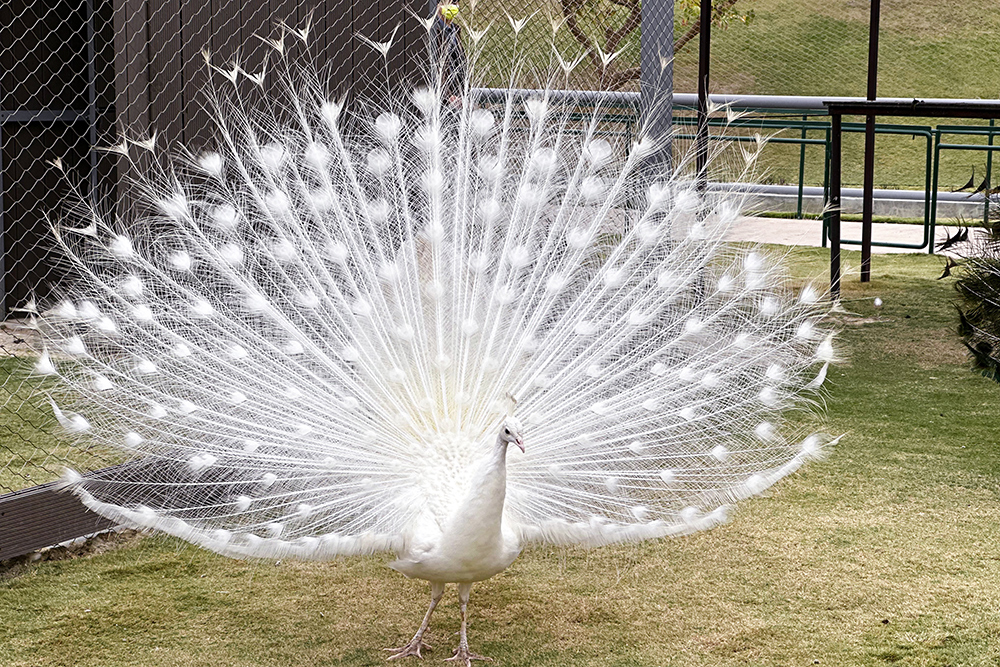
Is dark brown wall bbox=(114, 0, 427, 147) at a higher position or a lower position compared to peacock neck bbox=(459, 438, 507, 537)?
higher

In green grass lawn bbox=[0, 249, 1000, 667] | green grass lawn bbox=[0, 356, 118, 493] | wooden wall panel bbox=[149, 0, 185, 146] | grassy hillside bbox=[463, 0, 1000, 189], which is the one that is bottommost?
green grass lawn bbox=[0, 249, 1000, 667]

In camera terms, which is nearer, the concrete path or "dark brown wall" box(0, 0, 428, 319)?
"dark brown wall" box(0, 0, 428, 319)

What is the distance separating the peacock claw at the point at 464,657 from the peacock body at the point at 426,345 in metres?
0.01

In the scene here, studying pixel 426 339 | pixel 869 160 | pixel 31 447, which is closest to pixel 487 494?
pixel 426 339

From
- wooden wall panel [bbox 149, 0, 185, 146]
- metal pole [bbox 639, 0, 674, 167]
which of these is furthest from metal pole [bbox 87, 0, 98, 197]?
metal pole [bbox 639, 0, 674, 167]

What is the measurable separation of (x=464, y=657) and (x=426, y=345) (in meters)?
0.98

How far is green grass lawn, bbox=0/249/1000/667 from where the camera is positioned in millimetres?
3523

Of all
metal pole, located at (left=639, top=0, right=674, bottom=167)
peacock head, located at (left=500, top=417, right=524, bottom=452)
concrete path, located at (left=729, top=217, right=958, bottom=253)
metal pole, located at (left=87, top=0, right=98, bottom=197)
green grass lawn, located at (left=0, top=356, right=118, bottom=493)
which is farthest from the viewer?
concrete path, located at (left=729, top=217, right=958, bottom=253)

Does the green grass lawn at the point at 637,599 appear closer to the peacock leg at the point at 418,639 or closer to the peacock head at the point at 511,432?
the peacock leg at the point at 418,639

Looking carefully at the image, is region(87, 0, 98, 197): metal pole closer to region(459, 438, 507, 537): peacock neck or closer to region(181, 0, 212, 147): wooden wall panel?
region(181, 0, 212, 147): wooden wall panel

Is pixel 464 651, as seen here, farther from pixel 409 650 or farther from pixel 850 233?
pixel 850 233

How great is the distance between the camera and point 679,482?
364cm

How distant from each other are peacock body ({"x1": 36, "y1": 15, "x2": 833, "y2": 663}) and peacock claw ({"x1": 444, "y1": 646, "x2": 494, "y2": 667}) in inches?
0.5

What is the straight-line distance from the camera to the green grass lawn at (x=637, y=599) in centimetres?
352
